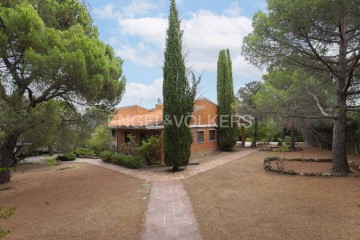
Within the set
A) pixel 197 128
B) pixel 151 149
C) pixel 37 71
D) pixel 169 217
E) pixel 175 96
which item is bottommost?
pixel 169 217

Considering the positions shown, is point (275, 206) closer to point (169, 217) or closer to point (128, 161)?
point (169, 217)

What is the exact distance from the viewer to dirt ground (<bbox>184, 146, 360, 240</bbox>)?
20.2ft

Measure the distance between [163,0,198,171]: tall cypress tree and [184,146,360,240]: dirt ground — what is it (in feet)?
9.57

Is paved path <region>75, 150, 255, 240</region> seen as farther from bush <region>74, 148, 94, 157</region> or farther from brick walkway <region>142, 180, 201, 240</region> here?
bush <region>74, 148, 94, 157</region>

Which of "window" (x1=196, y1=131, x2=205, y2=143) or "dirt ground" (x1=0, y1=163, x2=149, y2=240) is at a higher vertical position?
"window" (x1=196, y1=131, x2=205, y2=143)

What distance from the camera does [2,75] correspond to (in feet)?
31.1

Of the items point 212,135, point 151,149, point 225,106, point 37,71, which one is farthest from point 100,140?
point 37,71

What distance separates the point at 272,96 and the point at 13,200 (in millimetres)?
18821

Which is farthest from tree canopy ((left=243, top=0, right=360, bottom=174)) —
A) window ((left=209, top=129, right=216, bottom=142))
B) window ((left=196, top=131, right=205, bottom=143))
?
window ((left=209, top=129, right=216, bottom=142))

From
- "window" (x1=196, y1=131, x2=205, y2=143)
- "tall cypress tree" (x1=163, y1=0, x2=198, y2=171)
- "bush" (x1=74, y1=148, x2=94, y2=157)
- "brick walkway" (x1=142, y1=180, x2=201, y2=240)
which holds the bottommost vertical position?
"brick walkway" (x1=142, y1=180, x2=201, y2=240)

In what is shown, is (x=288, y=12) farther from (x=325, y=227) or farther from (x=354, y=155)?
(x=354, y=155)

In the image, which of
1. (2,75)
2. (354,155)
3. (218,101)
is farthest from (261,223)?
(218,101)

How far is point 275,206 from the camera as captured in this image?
26.3ft

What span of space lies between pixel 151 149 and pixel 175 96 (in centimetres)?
408
